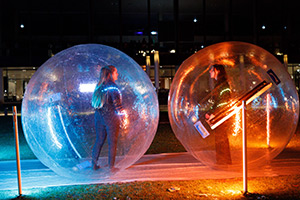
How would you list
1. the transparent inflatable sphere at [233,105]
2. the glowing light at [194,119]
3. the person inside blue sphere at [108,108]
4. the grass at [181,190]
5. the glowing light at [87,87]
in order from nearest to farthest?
the grass at [181,190] → the person inside blue sphere at [108,108] → the glowing light at [87,87] → the transparent inflatable sphere at [233,105] → the glowing light at [194,119]

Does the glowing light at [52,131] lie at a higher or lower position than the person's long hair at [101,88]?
lower

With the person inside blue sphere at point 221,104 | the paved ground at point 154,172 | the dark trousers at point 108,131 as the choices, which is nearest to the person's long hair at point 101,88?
the dark trousers at point 108,131

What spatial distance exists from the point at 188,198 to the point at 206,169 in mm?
1422

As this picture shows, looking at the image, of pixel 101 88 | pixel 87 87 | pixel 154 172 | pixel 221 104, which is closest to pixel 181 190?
pixel 154 172

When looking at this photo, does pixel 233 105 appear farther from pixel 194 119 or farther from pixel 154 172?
pixel 154 172

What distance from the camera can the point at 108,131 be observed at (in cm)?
472

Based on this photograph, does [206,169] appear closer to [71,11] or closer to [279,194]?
[279,194]

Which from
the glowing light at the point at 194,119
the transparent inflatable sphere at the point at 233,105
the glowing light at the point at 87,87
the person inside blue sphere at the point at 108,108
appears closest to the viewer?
the person inside blue sphere at the point at 108,108

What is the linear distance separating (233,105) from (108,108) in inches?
75.8

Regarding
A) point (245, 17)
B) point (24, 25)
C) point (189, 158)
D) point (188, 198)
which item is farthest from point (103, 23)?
point (188, 198)

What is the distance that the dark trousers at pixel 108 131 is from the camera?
469cm

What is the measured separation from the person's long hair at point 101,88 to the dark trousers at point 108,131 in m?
0.12

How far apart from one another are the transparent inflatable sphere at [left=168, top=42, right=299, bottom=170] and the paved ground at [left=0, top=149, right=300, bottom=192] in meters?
0.25

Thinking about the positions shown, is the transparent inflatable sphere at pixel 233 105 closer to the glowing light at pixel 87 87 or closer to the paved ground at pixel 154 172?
the paved ground at pixel 154 172
